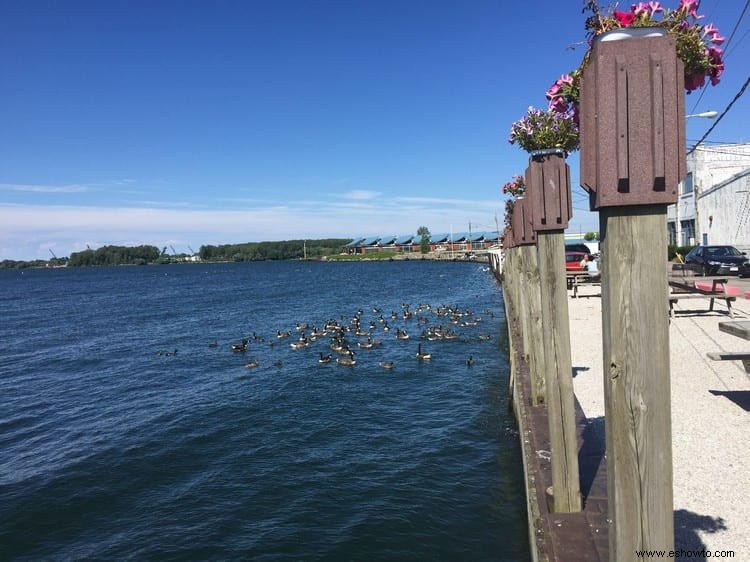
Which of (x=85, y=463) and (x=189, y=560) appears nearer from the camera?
(x=189, y=560)

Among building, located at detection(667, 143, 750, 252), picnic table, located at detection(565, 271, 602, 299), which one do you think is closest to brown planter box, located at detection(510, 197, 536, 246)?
picnic table, located at detection(565, 271, 602, 299)

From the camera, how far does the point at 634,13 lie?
10.6 ft

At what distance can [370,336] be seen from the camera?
27.1 m

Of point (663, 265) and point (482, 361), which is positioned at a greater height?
point (663, 265)

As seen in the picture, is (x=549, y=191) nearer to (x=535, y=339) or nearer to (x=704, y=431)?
(x=535, y=339)

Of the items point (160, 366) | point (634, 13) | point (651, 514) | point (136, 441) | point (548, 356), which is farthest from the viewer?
point (160, 366)

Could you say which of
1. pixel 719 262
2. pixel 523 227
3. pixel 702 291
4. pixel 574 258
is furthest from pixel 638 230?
pixel 574 258

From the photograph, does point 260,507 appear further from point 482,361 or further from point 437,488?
point 482,361

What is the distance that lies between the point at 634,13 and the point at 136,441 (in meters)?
14.8

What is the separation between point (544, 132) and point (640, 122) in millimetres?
3589

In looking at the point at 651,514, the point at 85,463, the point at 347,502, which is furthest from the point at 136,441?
the point at 651,514

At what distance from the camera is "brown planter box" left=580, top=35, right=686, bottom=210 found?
2.49 meters

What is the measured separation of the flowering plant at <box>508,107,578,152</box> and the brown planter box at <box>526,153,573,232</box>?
198 mm

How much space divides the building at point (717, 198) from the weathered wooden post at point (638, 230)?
31.9 m
